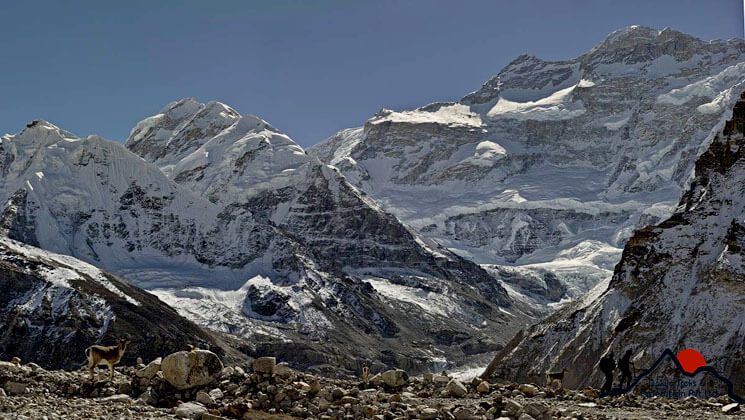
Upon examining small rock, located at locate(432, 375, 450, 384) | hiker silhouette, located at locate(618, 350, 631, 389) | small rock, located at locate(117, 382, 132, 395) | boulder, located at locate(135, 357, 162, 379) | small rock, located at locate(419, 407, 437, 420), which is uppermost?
boulder, located at locate(135, 357, 162, 379)

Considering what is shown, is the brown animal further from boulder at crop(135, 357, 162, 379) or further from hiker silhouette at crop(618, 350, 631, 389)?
hiker silhouette at crop(618, 350, 631, 389)

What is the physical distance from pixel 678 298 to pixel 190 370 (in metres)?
59.0

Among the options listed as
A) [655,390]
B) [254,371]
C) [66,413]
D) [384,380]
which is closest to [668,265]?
[655,390]

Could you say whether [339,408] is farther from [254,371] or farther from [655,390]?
[655,390]

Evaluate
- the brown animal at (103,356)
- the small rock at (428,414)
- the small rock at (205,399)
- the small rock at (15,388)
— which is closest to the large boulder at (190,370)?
the small rock at (205,399)

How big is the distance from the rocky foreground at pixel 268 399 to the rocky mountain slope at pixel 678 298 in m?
39.4

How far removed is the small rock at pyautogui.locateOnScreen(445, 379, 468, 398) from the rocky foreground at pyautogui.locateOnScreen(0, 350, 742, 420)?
44 millimetres

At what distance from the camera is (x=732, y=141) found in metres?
90.3

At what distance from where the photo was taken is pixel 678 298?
3145 inches

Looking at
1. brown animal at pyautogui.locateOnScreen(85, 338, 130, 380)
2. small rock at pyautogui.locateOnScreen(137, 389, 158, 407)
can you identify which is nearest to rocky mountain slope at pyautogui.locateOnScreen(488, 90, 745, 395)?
brown animal at pyautogui.locateOnScreen(85, 338, 130, 380)

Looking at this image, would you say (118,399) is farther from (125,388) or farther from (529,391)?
(529,391)

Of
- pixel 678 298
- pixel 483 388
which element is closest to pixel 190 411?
pixel 483 388

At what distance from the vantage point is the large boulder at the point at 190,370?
30828 millimetres

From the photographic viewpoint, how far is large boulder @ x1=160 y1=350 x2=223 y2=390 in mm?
30828
